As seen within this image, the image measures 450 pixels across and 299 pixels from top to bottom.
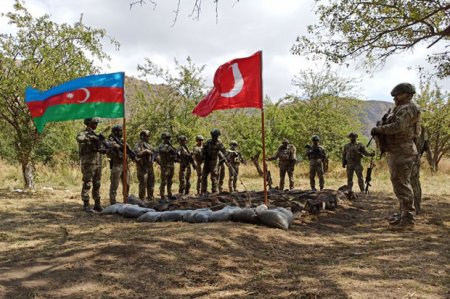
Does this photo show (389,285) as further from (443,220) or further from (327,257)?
(443,220)

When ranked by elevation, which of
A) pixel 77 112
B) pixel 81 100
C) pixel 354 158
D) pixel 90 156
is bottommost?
pixel 354 158

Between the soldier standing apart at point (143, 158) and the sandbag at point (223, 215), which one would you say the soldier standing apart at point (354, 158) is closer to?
the soldier standing apart at point (143, 158)

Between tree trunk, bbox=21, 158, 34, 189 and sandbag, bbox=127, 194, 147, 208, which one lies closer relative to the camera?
sandbag, bbox=127, 194, 147, 208

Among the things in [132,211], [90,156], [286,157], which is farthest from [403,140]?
[286,157]

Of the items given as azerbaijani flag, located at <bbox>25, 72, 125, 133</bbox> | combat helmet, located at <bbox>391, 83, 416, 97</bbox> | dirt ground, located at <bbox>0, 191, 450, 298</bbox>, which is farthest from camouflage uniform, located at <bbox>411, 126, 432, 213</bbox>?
azerbaijani flag, located at <bbox>25, 72, 125, 133</bbox>

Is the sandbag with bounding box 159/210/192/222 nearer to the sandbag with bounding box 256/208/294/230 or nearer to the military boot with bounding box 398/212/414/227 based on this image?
the sandbag with bounding box 256/208/294/230

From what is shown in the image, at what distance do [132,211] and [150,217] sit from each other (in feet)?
2.26

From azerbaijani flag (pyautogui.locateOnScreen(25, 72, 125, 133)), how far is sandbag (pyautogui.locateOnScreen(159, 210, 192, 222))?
8.33 ft

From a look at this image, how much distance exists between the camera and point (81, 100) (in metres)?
8.33

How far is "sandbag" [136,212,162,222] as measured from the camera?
24.1 feet

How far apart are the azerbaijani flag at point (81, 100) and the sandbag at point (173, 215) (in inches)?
100.0

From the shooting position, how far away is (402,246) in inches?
200

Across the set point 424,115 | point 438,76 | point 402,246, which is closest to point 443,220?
point 402,246

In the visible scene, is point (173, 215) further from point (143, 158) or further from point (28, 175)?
point (28, 175)
